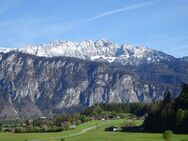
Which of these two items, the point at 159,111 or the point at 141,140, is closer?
the point at 141,140

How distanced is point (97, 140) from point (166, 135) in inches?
1033

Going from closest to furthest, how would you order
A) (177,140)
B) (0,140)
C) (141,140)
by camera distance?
1. (177,140)
2. (141,140)
3. (0,140)

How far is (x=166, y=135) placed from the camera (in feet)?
337

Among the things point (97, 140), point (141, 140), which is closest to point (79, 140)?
point (97, 140)

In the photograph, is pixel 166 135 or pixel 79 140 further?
pixel 79 140

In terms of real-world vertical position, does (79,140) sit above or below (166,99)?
below

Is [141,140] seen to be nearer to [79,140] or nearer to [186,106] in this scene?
[79,140]

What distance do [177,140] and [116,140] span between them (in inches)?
718

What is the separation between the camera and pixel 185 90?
7151 inches

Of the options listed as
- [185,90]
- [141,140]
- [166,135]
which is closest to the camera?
[166,135]

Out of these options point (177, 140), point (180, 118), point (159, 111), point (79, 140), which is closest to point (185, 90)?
point (159, 111)

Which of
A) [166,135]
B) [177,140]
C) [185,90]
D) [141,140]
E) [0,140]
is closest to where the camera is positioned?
[166,135]

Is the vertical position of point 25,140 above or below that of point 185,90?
below

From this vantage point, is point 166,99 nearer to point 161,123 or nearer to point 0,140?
point 161,123
